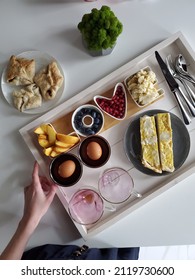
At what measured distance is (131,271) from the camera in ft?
3.44

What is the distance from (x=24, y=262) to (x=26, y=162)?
30 centimetres

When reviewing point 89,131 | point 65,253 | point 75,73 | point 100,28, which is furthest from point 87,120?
point 65,253

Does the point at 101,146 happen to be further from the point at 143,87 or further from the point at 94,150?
the point at 143,87

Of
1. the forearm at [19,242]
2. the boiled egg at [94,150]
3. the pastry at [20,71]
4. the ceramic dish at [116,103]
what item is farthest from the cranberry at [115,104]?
the forearm at [19,242]

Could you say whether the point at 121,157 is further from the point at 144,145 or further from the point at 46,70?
the point at 46,70

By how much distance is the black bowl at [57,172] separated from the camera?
3.44 feet

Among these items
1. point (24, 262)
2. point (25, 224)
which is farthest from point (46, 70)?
point (24, 262)

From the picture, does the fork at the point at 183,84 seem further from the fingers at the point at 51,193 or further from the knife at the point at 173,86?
the fingers at the point at 51,193

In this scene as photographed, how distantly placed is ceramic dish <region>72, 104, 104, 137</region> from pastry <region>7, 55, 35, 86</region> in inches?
7.1

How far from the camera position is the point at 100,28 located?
3.26ft

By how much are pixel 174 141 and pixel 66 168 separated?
344 mm

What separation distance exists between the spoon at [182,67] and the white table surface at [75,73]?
3.2 inches

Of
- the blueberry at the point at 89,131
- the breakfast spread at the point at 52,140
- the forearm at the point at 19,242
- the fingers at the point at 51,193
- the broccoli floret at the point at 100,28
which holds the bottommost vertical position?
the forearm at the point at 19,242

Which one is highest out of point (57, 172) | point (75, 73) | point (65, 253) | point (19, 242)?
point (75, 73)
